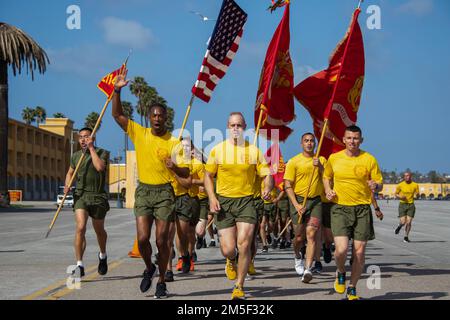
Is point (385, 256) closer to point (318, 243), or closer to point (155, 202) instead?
point (318, 243)

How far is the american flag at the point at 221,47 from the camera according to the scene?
1112 centimetres

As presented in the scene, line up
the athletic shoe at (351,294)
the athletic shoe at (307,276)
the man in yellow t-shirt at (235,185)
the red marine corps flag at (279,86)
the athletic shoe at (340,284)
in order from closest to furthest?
the athletic shoe at (351,294), the man in yellow t-shirt at (235,185), the athletic shoe at (340,284), the athletic shoe at (307,276), the red marine corps flag at (279,86)

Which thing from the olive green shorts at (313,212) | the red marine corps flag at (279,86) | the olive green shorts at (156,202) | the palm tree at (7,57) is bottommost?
the olive green shorts at (313,212)

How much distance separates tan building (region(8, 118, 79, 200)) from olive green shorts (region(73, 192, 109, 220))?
68.8 metres

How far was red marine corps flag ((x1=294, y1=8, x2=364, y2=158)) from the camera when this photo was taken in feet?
35.4

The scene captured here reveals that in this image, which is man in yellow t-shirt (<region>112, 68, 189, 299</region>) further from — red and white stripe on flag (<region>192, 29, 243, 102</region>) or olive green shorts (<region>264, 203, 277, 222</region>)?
olive green shorts (<region>264, 203, 277, 222</region>)

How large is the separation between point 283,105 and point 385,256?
413cm

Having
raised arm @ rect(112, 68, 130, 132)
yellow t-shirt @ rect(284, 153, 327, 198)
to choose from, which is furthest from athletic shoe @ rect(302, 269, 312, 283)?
raised arm @ rect(112, 68, 130, 132)

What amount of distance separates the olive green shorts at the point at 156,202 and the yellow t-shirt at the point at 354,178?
1887mm

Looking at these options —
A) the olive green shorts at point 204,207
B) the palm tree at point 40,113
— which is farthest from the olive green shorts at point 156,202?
the palm tree at point 40,113

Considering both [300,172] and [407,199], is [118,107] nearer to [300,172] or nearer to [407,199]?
[300,172]

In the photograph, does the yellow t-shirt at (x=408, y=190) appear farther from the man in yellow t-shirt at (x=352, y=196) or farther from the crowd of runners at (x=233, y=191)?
the man in yellow t-shirt at (x=352, y=196)

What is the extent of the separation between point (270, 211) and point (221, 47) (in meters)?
6.28
